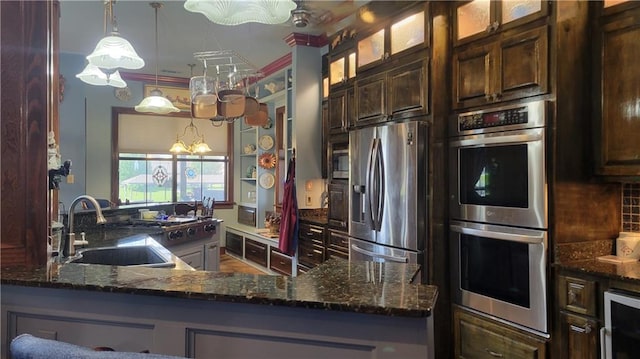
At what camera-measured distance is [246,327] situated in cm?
118

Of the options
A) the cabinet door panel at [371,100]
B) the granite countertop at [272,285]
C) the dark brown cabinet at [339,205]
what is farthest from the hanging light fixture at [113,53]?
the dark brown cabinet at [339,205]

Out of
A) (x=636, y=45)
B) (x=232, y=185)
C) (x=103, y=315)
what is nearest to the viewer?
(x=103, y=315)

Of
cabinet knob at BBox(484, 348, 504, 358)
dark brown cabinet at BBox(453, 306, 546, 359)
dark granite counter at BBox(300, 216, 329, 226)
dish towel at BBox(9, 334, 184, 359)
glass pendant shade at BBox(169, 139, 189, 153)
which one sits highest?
glass pendant shade at BBox(169, 139, 189, 153)

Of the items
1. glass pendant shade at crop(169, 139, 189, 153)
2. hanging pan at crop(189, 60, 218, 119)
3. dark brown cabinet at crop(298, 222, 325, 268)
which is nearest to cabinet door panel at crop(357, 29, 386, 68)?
hanging pan at crop(189, 60, 218, 119)

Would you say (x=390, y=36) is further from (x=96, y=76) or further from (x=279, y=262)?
(x=279, y=262)

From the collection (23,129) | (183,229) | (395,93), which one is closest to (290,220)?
(183,229)

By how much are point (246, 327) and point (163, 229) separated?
2.68 meters

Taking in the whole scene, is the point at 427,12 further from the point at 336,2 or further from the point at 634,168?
the point at 634,168

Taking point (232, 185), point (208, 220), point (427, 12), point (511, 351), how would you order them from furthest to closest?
point (232, 185) < point (208, 220) < point (427, 12) < point (511, 351)

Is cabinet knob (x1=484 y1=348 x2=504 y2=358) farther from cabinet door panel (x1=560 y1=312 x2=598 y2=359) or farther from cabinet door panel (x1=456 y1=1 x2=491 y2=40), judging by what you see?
cabinet door panel (x1=456 y1=1 x2=491 y2=40)

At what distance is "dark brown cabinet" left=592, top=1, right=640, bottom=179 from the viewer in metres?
2.24

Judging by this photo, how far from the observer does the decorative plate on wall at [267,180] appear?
A: 264 inches

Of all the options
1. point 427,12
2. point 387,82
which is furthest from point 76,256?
point 427,12

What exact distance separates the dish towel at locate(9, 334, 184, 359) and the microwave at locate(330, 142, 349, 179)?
361cm
